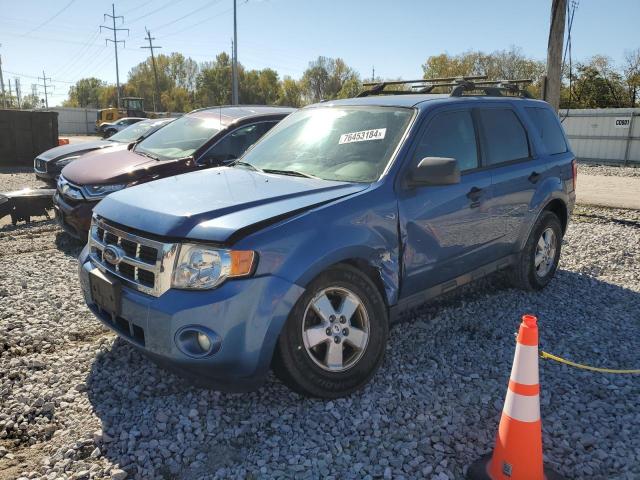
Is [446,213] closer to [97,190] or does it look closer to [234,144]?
[234,144]

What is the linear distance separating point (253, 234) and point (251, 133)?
4.20 meters

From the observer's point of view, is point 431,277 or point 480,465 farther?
point 431,277

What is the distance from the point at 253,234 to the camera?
2.78 m

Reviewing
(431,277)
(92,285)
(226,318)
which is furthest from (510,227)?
(92,285)

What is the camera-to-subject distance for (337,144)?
12.7ft

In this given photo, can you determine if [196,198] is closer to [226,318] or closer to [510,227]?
[226,318]

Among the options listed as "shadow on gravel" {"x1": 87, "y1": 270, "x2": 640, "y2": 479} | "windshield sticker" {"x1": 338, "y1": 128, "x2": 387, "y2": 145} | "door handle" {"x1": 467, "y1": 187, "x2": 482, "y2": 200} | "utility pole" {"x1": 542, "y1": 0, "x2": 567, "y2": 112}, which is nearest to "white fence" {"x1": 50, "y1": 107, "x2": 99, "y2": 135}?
"utility pole" {"x1": 542, "y1": 0, "x2": 567, "y2": 112}

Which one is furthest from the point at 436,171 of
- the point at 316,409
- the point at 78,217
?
the point at 78,217

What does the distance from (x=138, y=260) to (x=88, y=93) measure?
12607cm

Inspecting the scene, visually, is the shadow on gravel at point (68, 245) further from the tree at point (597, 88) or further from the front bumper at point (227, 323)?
the tree at point (597, 88)

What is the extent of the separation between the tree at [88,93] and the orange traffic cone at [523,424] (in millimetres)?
118874

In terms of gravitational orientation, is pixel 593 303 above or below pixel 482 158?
below

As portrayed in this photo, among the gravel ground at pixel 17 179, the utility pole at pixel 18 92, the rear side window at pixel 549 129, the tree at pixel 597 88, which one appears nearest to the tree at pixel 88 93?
the utility pole at pixel 18 92

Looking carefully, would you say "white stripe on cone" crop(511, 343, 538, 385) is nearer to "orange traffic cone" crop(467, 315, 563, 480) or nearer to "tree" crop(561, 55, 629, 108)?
"orange traffic cone" crop(467, 315, 563, 480)
